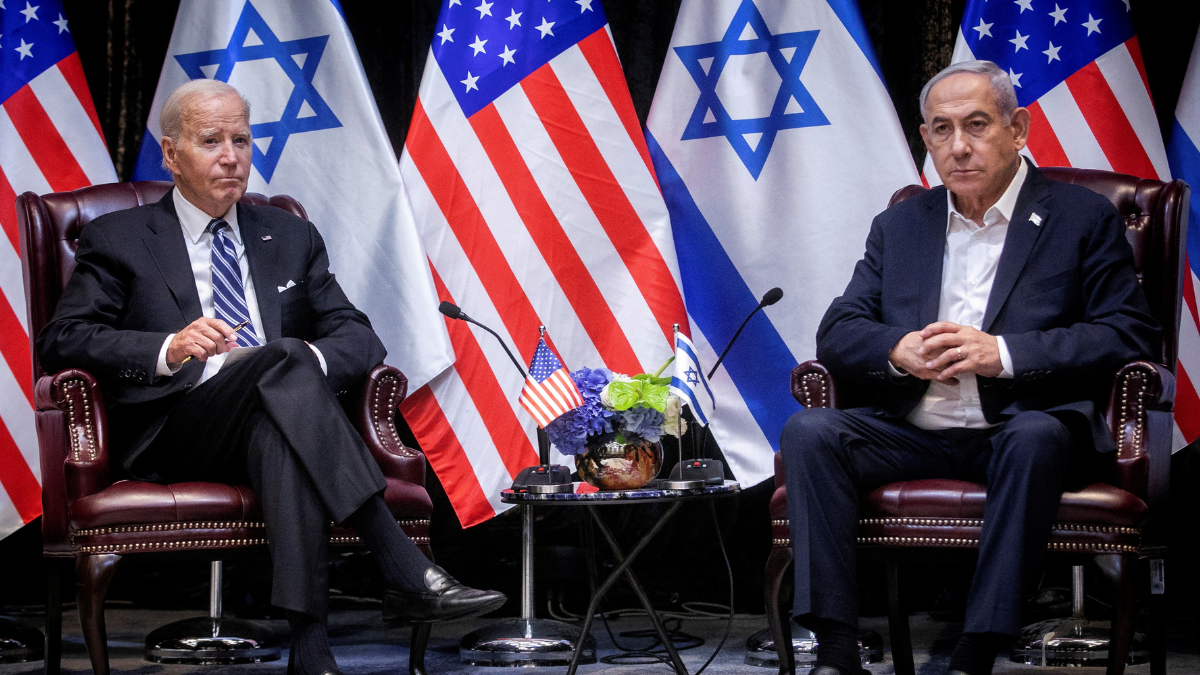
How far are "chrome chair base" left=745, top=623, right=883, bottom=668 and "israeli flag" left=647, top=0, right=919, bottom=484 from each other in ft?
1.92

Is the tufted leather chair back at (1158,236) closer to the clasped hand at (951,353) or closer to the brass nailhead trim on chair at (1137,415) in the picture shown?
the brass nailhead trim on chair at (1137,415)

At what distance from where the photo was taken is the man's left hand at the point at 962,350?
2.48m

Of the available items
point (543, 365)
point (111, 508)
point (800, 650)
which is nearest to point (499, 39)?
point (543, 365)

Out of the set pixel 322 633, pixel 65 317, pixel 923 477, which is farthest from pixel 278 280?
pixel 923 477

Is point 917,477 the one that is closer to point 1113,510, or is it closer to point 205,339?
point 1113,510

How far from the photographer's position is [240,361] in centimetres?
259

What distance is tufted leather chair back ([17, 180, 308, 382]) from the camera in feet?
9.84

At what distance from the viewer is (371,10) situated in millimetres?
4145

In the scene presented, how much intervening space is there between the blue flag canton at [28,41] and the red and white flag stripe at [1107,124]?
295 cm

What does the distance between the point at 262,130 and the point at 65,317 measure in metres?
1.20

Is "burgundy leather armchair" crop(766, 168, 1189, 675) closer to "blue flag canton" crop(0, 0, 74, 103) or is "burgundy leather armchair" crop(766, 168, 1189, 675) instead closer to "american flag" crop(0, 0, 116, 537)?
"american flag" crop(0, 0, 116, 537)

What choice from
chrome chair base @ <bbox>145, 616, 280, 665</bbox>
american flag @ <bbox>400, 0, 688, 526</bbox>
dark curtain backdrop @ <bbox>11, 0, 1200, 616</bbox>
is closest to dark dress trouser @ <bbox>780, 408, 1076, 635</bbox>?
american flag @ <bbox>400, 0, 688, 526</bbox>

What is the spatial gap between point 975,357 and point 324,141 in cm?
228

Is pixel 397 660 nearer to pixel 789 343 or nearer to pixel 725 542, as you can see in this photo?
pixel 725 542
